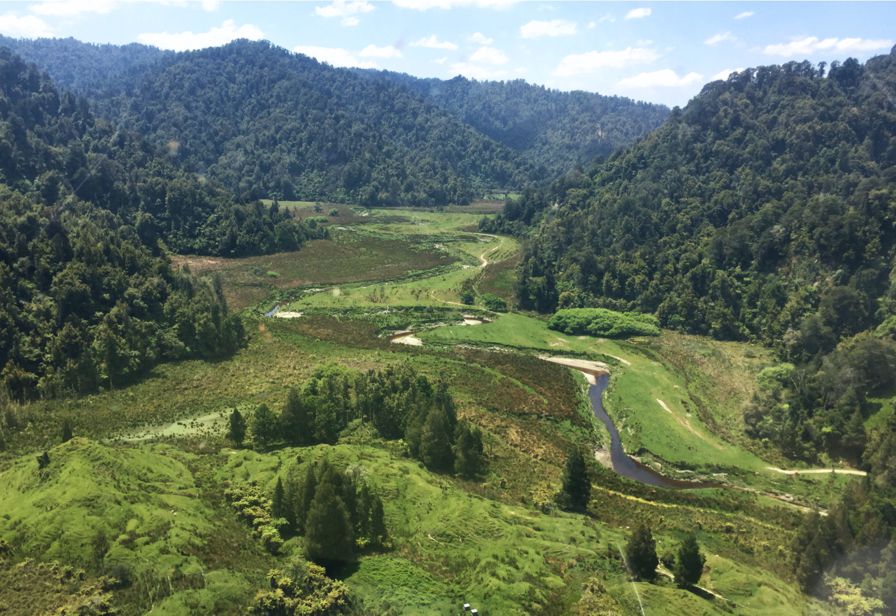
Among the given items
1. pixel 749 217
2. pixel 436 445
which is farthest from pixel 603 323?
pixel 436 445

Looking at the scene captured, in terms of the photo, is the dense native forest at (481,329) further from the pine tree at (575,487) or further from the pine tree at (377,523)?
the pine tree at (575,487)

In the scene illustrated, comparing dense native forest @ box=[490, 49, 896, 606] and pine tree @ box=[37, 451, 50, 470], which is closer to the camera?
pine tree @ box=[37, 451, 50, 470]

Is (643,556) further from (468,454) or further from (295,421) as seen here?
(295,421)

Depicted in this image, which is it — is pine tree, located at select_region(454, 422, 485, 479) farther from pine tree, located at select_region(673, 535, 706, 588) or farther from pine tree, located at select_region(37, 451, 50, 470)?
pine tree, located at select_region(37, 451, 50, 470)

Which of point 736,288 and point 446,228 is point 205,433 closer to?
point 736,288

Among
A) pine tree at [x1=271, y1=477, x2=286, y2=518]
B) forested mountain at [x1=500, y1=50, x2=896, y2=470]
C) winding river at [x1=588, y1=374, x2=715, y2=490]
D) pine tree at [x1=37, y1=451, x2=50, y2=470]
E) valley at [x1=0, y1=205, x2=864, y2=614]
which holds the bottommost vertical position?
winding river at [x1=588, y1=374, x2=715, y2=490]

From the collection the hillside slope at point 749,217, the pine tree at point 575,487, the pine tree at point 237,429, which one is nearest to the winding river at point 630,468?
the pine tree at point 575,487

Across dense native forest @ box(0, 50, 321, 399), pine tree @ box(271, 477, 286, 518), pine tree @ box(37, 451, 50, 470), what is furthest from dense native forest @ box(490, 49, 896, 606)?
dense native forest @ box(0, 50, 321, 399)
